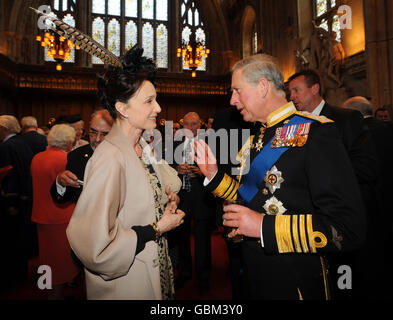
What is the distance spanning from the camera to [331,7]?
341 inches

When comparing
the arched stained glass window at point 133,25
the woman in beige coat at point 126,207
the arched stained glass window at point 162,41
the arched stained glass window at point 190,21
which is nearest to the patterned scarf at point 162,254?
the woman in beige coat at point 126,207

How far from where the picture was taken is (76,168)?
2.61 metres

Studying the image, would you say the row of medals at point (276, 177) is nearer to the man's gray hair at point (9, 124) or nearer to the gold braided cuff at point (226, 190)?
the gold braided cuff at point (226, 190)

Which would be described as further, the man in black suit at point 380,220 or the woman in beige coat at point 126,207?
the man in black suit at point 380,220

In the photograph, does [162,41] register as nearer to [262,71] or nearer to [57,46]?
[57,46]

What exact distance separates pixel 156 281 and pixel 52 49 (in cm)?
1067

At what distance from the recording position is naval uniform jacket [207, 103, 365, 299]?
1.22 m

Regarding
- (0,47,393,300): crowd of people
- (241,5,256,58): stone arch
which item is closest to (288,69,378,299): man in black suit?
(0,47,393,300): crowd of people

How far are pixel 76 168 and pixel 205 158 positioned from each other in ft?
4.44

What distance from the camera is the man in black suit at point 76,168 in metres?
2.21

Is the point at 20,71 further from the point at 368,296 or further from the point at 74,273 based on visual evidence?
the point at 368,296

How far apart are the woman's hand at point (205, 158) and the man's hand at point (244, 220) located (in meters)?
0.53
